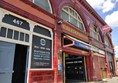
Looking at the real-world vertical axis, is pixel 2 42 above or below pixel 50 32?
below

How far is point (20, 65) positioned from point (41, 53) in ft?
4.13

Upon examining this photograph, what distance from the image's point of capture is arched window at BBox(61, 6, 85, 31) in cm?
1065

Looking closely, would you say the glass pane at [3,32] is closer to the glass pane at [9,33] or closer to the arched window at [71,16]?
the glass pane at [9,33]

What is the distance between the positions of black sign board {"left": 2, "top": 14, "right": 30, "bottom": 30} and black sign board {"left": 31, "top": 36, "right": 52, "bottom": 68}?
2.67ft

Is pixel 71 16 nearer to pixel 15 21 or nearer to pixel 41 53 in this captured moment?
pixel 41 53

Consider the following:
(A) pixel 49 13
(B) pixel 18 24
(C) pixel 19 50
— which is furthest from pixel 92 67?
(B) pixel 18 24

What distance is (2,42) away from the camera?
557cm

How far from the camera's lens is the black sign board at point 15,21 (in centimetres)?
593

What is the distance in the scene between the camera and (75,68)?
1312 centimetres

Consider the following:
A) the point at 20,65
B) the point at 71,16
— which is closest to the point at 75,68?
the point at 71,16

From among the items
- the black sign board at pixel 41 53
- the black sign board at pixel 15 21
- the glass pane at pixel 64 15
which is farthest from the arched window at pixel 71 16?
the black sign board at pixel 15 21

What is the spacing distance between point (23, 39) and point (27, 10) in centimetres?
157

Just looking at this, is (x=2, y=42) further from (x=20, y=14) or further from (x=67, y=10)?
(x=67, y=10)

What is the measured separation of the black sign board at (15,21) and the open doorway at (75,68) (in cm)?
731
